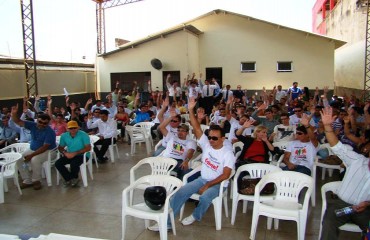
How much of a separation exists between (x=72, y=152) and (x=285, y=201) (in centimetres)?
352

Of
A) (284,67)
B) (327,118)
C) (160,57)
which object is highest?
(160,57)

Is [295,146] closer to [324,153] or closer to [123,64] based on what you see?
[324,153]

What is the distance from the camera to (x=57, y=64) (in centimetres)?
1758

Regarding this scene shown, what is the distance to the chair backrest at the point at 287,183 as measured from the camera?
3.84 metres

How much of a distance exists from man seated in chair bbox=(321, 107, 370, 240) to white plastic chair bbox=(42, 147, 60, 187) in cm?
437

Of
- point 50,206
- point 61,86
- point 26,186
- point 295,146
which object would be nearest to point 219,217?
point 295,146

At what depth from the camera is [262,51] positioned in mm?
16344

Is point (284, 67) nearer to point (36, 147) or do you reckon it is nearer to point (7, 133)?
point (7, 133)

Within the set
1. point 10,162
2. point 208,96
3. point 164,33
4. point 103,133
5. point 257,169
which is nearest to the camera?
point 257,169

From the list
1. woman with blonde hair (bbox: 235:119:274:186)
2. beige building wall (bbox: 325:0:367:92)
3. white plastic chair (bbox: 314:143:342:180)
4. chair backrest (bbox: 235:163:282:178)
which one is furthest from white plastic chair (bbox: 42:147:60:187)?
beige building wall (bbox: 325:0:367:92)

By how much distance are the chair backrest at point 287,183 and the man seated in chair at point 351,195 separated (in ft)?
1.60

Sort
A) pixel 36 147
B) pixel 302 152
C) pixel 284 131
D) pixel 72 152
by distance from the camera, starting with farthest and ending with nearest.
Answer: pixel 284 131
pixel 36 147
pixel 72 152
pixel 302 152

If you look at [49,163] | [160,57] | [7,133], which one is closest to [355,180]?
[49,163]

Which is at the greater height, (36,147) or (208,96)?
(208,96)
